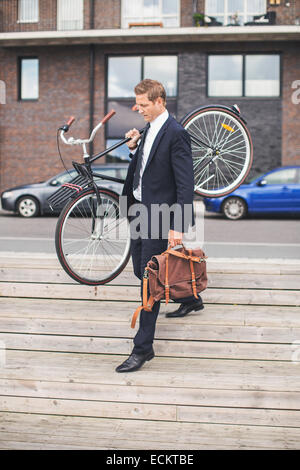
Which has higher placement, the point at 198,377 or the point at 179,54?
the point at 179,54

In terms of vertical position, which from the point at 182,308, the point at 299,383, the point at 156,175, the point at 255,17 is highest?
the point at 255,17

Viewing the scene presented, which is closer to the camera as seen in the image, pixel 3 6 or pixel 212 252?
pixel 212 252

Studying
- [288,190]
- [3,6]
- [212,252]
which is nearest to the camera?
[212,252]

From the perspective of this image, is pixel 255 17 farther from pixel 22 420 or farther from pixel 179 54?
pixel 22 420

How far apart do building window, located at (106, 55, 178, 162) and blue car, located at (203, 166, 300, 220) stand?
6603mm

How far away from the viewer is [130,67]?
1780 cm

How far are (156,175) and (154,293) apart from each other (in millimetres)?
728

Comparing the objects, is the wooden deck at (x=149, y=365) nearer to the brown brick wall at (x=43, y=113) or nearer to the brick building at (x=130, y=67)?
the brick building at (x=130, y=67)

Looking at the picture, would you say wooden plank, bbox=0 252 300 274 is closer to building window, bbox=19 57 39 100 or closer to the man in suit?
the man in suit

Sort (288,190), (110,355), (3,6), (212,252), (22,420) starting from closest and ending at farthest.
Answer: (22,420), (110,355), (212,252), (288,190), (3,6)

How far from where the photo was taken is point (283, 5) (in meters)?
16.9

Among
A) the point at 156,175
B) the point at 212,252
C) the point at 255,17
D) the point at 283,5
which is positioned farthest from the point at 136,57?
the point at 156,175

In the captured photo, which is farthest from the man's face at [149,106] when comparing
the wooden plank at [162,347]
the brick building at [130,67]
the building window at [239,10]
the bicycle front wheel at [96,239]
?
the building window at [239,10]

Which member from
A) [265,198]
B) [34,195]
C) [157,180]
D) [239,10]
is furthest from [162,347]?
[239,10]
